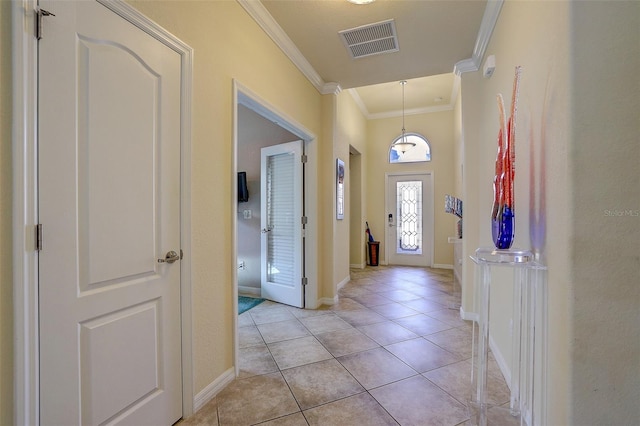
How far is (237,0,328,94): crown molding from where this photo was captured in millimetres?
2209

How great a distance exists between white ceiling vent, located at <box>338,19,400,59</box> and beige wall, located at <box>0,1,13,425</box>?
2331 mm

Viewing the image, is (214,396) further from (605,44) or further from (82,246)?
(605,44)

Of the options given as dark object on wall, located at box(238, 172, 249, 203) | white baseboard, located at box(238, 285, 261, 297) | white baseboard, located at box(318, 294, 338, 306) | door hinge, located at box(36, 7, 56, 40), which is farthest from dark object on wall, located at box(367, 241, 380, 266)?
door hinge, located at box(36, 7, 56, 40)

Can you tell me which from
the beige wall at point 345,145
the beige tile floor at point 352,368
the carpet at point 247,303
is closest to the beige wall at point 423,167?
the beige wall at point 345,145

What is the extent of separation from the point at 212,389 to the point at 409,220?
208 inches

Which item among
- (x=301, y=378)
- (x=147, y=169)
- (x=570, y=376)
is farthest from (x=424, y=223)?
(x=147, y=169)

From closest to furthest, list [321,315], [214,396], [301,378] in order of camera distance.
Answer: [214,396] → [301,378] → [321,315]

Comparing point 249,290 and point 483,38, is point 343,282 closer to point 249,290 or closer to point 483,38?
point 249,290

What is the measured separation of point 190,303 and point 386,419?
50.5 inches

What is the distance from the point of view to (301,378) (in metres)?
2.03

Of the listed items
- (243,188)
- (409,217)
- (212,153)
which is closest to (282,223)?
(243,188)

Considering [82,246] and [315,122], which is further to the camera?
[315,122]

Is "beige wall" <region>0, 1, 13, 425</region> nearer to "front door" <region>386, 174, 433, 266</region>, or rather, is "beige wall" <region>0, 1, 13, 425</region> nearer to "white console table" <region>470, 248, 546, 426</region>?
"white console table" <region>470, 248, 546, 426</region>

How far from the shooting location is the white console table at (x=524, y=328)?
1.32 metres
